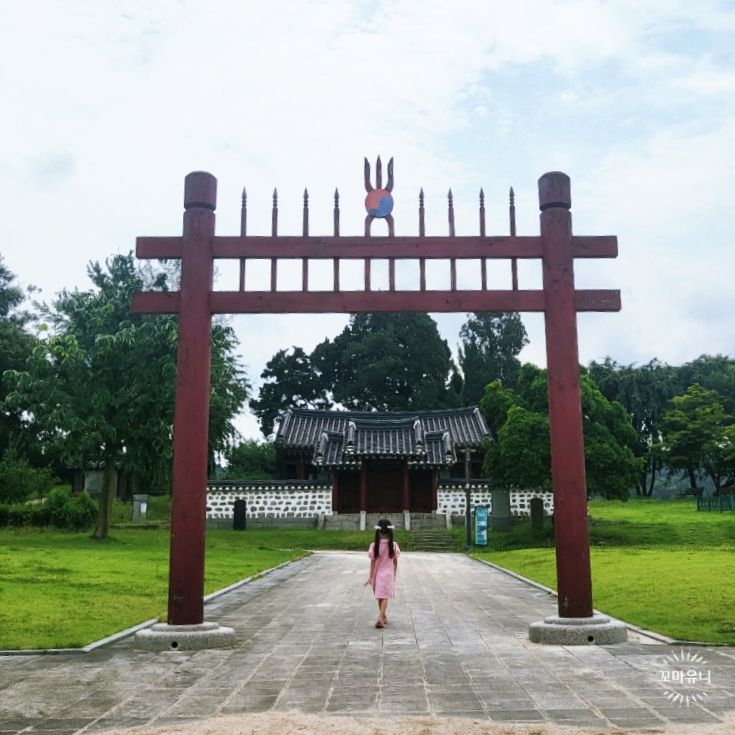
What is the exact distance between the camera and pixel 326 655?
25.4 feet

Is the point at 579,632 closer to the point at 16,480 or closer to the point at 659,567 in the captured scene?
the point at 659,567

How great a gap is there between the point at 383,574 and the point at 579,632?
118 inches

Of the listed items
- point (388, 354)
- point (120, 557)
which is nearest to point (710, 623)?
point (120, 557)

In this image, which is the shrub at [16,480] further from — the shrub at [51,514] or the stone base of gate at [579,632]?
the stone base of gate at [579,632]

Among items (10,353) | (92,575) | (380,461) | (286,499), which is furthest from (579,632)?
(10,353)

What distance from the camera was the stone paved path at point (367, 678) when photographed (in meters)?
5.45

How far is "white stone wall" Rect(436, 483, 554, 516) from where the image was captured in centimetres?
3531

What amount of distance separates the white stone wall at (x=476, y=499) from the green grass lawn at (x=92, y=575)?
20.3 feet

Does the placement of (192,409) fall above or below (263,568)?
above

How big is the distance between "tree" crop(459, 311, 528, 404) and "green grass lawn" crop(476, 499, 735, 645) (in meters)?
18.4

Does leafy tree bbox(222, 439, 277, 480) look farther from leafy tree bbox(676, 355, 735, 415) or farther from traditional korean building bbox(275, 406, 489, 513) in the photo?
leafy tree bbox(676, 355, 735, 415)

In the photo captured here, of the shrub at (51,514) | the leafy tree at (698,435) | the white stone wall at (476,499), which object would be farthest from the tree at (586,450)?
the leafy tree at (698,435)

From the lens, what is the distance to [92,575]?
14930 mm

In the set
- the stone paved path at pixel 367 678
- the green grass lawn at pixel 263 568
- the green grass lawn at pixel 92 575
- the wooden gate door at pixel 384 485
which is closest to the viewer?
the stone paved path at pixel 367 678
